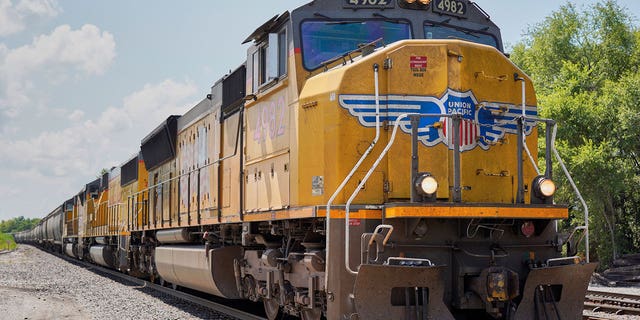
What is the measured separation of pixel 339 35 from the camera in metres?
7.34

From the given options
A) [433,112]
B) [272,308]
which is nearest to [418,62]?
[433,112]

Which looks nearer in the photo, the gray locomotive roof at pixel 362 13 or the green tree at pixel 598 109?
the gray locomotive roof at pixel 362 13

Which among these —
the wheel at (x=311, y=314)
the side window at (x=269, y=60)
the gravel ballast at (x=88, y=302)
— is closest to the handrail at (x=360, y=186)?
the wheel at (x=311, y=314)

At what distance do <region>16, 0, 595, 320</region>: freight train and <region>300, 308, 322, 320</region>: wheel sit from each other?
0.02 m

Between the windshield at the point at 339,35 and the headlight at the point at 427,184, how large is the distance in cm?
181

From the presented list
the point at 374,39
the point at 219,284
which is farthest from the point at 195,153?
the point at 374,39

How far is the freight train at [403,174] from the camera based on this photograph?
6191 millimetres

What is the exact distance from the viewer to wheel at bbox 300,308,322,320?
7.06 metres

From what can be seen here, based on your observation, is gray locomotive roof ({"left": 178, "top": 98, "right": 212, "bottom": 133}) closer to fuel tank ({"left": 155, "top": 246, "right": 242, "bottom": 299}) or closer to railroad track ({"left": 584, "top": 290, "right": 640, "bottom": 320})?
fuel tank ({"left": 155, "top": 246, "right": 242, "bottom": 299})

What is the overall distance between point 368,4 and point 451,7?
98cm

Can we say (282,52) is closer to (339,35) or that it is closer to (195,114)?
(339,35)

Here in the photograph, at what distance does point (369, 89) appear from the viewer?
6.70 m

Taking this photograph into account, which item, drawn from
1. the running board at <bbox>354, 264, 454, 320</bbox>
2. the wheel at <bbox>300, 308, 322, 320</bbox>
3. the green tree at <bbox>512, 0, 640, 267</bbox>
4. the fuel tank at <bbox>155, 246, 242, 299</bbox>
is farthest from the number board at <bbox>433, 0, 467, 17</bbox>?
the green tree at <bbox>512, 0, 640, 267</bbox>

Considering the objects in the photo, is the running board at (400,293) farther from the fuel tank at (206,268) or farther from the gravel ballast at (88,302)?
the gravel ballast at (88,302)
